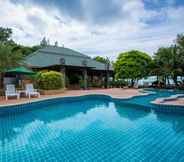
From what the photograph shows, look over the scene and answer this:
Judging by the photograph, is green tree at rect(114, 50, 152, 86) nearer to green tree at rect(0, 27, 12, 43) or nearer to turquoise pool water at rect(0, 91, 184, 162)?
turquoise pool water at rect(0, 91, 184, 162)

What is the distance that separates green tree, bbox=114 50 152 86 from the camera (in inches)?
904

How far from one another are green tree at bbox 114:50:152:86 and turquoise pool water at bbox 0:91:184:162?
1591 cm

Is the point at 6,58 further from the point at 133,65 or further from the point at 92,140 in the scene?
the point at 133,65

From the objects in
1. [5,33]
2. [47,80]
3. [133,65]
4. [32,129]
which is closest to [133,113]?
[32,129]

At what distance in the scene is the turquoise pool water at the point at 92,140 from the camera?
152 inches

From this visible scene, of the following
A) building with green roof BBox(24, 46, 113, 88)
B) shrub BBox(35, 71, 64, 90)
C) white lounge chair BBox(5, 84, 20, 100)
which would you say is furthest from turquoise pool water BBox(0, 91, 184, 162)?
building with green roof BBox(24, 46, 113, 88)

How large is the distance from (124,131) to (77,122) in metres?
2.20

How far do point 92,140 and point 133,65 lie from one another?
19.4m

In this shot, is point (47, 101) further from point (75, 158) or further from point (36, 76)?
point (75, 158)

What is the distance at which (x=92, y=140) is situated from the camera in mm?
4867

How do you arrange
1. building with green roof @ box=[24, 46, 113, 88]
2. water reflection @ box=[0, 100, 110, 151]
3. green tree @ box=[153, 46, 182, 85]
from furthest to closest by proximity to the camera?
green tree @ box=[153, 46, 182, 85]
building with green roof @ box=[24, 46, 113, 88]
water reflection @ box=[0, 100, 110, 151]

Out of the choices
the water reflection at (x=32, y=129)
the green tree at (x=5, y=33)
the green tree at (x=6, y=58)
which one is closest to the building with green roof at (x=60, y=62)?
the green tree at (x=6, y=58)

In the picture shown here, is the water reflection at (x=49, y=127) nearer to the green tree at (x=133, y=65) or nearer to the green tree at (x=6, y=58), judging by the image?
the green tree at (x=6, y=58)

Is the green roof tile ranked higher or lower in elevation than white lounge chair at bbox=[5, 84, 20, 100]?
higher
